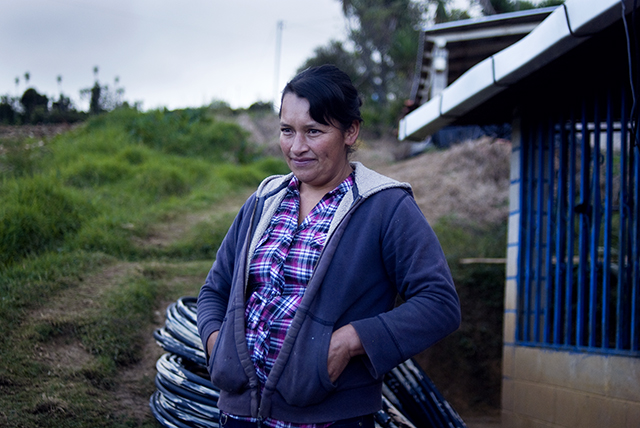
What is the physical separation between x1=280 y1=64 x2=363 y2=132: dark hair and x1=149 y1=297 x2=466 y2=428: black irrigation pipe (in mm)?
1656

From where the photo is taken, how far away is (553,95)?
13.7 feet

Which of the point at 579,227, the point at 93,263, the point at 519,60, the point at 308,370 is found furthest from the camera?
the point at 93,263

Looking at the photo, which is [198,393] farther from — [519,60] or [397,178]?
[397,178]

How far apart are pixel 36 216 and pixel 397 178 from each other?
759 centimetres

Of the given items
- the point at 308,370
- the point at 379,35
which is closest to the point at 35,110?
the point at 308,370

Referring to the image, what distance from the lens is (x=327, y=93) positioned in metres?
1.78

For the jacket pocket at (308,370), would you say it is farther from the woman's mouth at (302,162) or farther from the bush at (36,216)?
the bush at (36,216)

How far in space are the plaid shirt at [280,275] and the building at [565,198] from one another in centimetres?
200

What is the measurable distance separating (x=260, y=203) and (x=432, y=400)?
188 cm

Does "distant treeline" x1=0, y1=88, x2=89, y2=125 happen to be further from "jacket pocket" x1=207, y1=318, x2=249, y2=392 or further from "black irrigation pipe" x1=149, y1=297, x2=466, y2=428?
"jacket pocket" x1=207, y1=318, x2=249, y2=392

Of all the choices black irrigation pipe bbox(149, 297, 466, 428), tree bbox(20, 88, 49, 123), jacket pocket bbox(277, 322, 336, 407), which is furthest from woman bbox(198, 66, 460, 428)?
tree bbox(20, 88, 49, 123)

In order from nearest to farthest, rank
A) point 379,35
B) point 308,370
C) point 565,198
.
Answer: point 308,370
point 565,198
point 379,35

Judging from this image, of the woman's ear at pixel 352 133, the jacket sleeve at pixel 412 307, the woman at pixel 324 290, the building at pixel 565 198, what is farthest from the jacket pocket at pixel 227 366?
the building at pixel 565 198

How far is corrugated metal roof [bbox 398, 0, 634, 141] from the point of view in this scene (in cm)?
280
